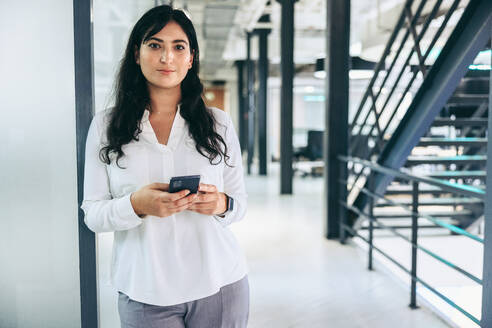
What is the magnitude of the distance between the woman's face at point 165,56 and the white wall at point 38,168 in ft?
1.44

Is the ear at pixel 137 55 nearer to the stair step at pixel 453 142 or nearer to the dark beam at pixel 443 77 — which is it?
the dark beam at pixel 443 77

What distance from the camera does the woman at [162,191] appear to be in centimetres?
127

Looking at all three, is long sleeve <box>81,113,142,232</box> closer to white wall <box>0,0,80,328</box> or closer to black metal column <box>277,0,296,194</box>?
white wall <box>0,0,80,328</box>

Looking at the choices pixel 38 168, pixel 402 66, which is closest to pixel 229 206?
pixel 38 168

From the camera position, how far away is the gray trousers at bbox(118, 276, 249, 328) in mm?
1282

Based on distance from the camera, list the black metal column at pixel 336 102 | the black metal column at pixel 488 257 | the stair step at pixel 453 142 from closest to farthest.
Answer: the black metal column at pixel 488 257 → the stair step at pixel 453 142 → the black metal column at pixel 336 102

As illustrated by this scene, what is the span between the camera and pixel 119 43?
2.25 meters

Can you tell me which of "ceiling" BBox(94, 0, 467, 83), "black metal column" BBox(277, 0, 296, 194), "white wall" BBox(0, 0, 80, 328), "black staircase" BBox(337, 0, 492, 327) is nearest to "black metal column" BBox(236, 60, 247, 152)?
"ceiling" BBox(94, 0, 467, 83)

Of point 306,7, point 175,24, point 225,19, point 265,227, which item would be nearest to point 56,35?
point 175,24

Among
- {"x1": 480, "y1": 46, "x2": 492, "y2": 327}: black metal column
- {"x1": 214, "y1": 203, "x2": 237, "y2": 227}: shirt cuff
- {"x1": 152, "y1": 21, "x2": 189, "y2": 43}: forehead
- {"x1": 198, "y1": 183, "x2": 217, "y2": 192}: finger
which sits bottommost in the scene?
{"x1": 480, "y1": 46, "x2": 492, "y2": 327}: black metal column

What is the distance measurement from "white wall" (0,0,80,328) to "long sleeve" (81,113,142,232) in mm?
395

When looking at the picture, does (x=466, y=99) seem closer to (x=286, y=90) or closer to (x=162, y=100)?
(x=162, y=100)

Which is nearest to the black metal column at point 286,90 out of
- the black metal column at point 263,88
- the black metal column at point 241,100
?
the black metal column at point 263,88

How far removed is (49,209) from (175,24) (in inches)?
32.2
